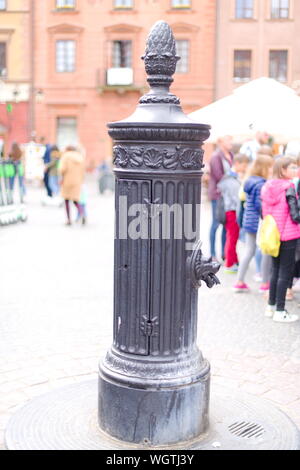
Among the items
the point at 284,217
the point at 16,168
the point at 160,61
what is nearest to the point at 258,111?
the point at 284,217

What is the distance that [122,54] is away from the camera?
3716 centimetres

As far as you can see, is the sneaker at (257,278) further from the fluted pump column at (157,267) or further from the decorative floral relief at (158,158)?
the decorative floral relief at (158,158)

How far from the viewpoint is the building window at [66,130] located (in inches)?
1490

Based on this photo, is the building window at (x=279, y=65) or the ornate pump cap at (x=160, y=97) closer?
the ornate pump cap at (x=160, y=97)

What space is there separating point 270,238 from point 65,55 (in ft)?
108

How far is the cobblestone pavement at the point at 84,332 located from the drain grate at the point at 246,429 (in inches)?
13.3

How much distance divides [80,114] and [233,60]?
9141mm

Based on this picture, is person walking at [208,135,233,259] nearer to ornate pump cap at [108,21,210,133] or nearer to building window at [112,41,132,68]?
ornate pump cap at [108,21,210,133]

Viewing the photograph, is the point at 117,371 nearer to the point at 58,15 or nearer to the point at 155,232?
the point at 155,232

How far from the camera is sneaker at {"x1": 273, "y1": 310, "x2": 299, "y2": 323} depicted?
656cm

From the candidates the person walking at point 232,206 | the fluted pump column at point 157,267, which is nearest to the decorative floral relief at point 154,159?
the fluted pump column at point 157,267

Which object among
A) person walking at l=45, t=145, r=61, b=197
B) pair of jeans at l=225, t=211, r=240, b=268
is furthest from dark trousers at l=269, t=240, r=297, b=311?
person walking at l=45, t=145, r=61, b=197

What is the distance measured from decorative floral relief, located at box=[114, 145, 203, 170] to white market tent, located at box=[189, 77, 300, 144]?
13.5ft

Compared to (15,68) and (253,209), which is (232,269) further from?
(15,68)
